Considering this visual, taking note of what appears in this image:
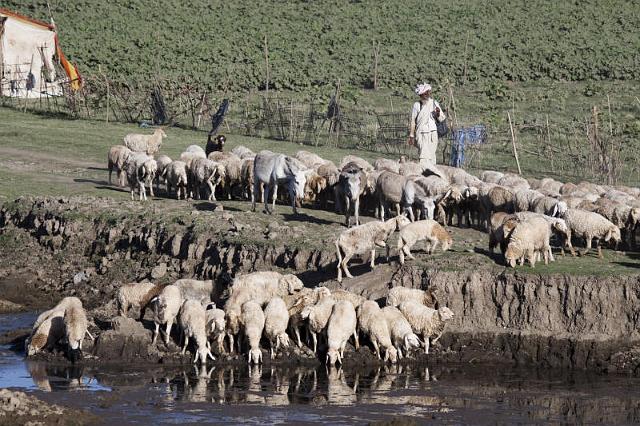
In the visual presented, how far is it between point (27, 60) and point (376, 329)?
1133 inches

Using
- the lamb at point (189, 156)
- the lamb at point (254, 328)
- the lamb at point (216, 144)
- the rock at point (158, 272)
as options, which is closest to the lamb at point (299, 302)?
the lamb at point (254, 328)

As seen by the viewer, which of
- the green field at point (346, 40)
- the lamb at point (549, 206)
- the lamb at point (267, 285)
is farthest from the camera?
the green field at point (346, 40)

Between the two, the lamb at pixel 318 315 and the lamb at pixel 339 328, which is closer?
the lamb at pixel 339 328

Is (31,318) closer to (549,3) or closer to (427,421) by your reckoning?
(427,421)

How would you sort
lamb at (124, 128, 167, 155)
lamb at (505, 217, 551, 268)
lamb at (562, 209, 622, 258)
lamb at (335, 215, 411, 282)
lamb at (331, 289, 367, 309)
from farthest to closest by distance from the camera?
lamb at (124, 128, 167, 155), lamb at (562, 209, 622, 258), lamb at (335, 215, 411, 282), lamb at (505, 217, 551, 268), lamb at (331, 289, 367, 309)

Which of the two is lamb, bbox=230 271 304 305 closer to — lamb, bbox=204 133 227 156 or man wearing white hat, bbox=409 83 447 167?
man wearing white hat, bbox=409 83 447 167

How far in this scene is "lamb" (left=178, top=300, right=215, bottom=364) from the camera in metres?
16.2

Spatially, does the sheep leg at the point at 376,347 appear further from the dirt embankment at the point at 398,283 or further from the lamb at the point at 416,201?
the lamb at the point at 416,201

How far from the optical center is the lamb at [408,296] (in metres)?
16.7

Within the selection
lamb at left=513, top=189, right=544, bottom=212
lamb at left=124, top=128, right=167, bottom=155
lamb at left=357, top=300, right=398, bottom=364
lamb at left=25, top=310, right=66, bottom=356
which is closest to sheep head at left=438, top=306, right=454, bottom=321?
lamb at left=357, top=300, right=398, bottom=364

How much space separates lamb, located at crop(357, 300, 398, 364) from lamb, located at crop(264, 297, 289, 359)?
96 centimetres

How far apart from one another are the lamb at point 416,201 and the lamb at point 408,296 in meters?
4.54

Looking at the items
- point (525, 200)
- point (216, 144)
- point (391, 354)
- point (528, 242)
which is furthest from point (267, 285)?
point (216, 144)

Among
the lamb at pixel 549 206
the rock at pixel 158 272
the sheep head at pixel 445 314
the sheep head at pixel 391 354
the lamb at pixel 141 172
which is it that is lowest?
the sheep head at pixel 391 354
